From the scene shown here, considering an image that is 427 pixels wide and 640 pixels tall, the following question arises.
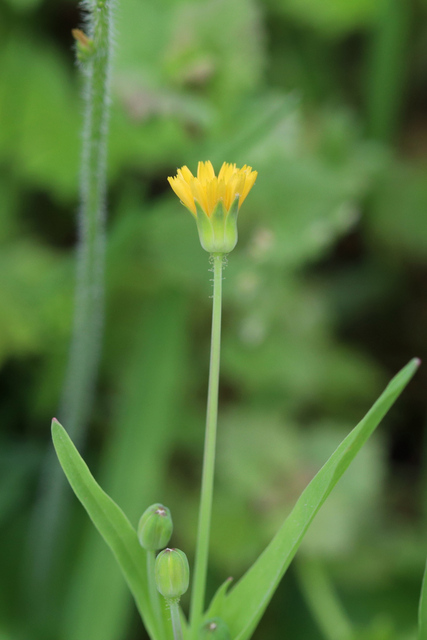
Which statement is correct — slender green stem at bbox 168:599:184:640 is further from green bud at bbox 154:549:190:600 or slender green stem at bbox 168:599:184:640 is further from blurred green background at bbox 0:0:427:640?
blurred green background at bbox 0:0:427:640

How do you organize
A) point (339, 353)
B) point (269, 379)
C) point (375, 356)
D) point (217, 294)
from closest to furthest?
point (217, 294)
point (269, 379)
point (339, 353)
point (375, 356)

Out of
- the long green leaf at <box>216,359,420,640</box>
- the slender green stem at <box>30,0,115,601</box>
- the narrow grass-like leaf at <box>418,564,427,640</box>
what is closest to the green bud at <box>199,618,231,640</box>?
the long green leaf at <box>216,359,420,640</box>

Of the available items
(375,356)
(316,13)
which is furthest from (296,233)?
(316,13)

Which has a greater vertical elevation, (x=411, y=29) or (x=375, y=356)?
(x=411, y=29)

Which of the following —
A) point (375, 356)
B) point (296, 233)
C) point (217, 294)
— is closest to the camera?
point (217, 294)

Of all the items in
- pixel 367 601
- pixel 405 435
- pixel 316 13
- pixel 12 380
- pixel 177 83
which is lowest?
pixel 367 601

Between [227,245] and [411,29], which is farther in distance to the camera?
[411,29]

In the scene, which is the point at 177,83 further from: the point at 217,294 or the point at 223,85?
the point at 217,294
